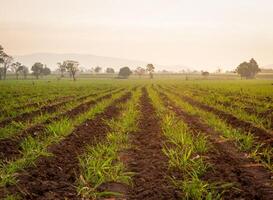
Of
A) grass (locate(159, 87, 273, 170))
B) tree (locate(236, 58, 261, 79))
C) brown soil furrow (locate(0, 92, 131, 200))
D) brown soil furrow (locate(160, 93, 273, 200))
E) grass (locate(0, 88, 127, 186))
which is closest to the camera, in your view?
brown soil furrow (locate(0, 92, 131, 200))

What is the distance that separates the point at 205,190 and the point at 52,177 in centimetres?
288

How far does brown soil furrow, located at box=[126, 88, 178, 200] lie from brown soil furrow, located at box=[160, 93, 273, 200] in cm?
90

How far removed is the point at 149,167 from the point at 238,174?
1.80m

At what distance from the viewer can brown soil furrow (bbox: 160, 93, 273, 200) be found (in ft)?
17.9

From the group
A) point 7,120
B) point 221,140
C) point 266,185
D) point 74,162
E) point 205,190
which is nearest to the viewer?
point 205,190

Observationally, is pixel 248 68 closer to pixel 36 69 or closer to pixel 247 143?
pixel 36 69

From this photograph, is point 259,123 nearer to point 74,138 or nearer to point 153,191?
point 74,138

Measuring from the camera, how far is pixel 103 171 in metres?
6.32

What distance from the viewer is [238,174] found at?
646 cm

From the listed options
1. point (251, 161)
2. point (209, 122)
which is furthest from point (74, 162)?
point (209, 122)

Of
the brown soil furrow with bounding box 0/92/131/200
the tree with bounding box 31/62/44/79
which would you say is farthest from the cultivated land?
the tree with bounding box 31/62/44/79

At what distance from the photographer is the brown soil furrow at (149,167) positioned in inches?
217

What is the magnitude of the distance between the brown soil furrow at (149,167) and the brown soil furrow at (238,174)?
35.3 inches

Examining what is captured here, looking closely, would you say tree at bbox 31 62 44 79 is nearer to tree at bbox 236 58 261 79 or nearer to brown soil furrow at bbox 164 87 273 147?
tree at bbox 236 58 261 79
